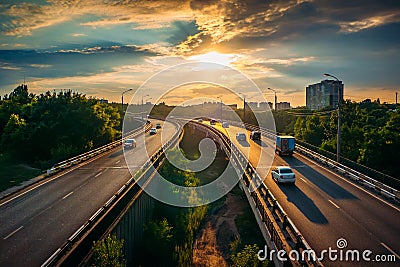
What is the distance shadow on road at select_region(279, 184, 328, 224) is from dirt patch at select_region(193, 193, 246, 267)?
9.07 m

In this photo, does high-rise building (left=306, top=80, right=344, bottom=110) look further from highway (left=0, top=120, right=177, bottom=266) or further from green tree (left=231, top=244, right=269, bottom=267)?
green tree (left=231, top=244, right=269, bottom=267)

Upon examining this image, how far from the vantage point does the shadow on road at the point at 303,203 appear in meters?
20.6

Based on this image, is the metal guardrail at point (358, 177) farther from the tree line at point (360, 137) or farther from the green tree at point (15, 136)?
the green tree at point (15, 136)

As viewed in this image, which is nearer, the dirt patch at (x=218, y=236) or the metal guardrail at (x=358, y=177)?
the metal guardrail at (x=358, y=177)

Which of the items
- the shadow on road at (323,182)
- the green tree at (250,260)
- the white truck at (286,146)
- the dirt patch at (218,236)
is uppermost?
the white truck at (286,146)

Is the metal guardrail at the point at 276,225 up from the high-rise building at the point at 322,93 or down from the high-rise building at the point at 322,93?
down

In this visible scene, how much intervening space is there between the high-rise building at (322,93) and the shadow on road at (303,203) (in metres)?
98.8

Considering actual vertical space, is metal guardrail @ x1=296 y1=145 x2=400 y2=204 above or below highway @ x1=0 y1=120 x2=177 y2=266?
above

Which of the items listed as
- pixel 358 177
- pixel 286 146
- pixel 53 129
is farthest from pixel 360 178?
pixel 53 129

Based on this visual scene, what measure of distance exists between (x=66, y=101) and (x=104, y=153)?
11.7 meters

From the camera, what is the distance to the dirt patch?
33.0 metres

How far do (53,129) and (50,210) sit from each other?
31.3m

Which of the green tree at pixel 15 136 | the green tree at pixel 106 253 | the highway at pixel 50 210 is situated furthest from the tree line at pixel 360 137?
the green tree at pixel 15 136
